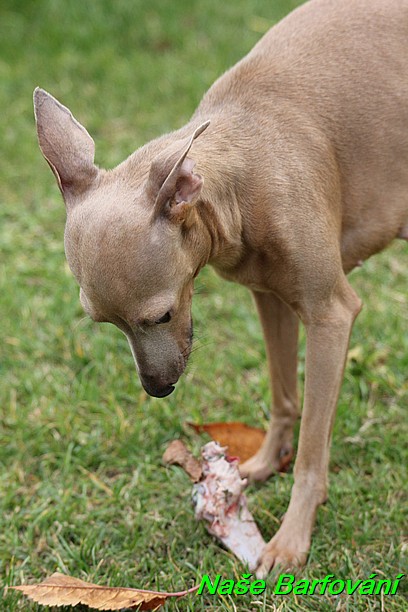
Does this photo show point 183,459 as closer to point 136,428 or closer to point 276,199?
point 136,428

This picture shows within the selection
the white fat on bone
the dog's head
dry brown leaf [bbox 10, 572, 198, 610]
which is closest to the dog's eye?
the dog's head

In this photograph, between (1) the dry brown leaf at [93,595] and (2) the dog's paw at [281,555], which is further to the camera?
(2) the dog's paw at [281,555]

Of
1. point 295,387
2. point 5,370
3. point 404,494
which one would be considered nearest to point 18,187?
point 5,370

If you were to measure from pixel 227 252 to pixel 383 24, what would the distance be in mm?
1081

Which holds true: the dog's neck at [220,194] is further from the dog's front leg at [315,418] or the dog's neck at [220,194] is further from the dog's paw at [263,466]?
the dog's paw at [263,466]

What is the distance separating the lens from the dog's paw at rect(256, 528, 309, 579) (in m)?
3.38

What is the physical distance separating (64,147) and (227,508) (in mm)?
1470

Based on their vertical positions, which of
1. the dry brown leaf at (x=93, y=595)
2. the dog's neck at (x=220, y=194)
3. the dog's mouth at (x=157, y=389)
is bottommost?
the dry brown leaf at (x=93, y=595)

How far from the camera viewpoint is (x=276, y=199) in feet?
10.4

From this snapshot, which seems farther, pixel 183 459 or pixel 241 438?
pixel 241 438

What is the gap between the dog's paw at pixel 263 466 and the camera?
390 cm

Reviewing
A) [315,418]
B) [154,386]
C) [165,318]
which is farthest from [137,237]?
[315,418]

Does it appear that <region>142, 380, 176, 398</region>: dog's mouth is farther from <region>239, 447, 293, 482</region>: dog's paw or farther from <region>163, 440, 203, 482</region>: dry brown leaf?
<region>239, 447, 293, 482</region>: dog's paw

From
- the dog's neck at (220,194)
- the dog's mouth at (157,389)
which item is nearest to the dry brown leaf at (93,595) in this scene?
the dog's mouth at (157,389)
